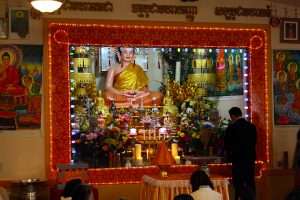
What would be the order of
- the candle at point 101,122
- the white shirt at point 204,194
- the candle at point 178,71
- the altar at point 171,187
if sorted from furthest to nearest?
1. the candle at point 178,71
2. the candle at point 101,122
3. the altar at point 171,187
4. the white shirt at point 204,194

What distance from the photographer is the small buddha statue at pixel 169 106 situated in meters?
10.1

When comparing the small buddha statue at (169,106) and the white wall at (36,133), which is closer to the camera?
the white wall at (36,133)

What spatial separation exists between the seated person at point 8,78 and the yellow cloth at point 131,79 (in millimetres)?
1868

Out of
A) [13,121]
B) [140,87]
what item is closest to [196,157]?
[140,87]

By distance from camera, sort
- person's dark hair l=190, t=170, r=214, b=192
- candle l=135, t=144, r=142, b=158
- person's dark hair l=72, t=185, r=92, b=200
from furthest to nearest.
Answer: candle l=135, t=144, r=142, b=158 → person's dark hair l=190, t=170, r=214, b=192 → person's dark hair l=72, t=185, r=92, b=200

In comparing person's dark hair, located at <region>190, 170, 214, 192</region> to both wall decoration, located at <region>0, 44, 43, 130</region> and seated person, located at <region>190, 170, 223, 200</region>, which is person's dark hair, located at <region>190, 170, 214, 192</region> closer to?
seated person, located at <region>190, 170, 223, 200</region>

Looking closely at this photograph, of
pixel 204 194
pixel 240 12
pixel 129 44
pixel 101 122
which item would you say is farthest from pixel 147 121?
pixel 204 194

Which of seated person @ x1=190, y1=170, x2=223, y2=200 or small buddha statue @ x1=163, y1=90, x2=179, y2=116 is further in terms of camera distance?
small buddha statue @ x1=163, y1=90, x2=179, y2=116

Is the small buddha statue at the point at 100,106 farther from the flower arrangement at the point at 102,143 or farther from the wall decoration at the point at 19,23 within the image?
the wall decoration at the point at 19,23

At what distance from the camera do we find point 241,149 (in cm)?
884

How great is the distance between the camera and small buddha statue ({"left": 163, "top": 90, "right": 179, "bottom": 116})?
1009cm

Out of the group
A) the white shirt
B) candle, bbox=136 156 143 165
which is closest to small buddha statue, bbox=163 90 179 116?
candle, bbox=136 156 143 165

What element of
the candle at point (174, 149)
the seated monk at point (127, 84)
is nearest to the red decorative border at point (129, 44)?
the candle at point (174, 149)

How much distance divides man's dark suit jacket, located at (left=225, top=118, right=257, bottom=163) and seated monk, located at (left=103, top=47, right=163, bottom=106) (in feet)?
5.72
